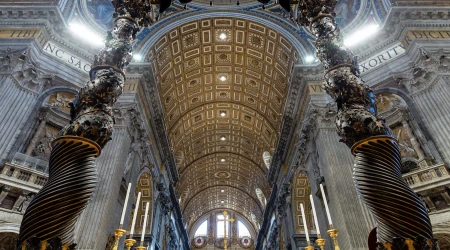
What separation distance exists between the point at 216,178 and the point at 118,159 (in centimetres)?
2150

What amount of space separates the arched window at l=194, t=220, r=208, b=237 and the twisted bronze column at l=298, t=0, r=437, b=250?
120 ft

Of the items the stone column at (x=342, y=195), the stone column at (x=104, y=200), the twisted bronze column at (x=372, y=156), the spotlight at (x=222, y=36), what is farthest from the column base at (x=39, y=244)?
the spotlight at (x=222, y=36)

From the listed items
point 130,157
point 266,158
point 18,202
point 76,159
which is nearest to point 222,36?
point 130,157

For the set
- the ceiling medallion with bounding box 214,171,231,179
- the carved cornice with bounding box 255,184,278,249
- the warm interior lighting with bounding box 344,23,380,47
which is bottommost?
the carved cornice with bounding box 255,184,278,249

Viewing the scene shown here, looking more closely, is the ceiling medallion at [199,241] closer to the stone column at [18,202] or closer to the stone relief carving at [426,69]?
the stone column at [18,202]

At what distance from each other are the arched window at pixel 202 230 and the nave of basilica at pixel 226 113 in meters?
15.5

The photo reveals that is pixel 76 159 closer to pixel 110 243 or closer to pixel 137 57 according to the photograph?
pixel 110 243

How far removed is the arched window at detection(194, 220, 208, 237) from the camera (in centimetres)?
3731

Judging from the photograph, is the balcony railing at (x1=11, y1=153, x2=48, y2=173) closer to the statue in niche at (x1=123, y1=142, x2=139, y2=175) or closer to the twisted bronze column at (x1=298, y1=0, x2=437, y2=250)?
the statue in niche at (x1=123, y1=142, x2=139, y2=175)

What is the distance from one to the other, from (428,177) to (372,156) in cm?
817

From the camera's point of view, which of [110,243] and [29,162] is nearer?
[110,243]

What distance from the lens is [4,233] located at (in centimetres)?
837

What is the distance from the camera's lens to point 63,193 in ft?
7.99

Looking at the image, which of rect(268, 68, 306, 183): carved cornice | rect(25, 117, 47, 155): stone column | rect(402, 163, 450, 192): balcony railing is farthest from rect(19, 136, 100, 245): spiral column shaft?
rect(268, 68, 306, 183): carved cornice
